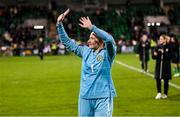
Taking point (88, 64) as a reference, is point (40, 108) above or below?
below

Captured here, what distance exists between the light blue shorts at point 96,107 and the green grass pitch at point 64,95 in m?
5.43

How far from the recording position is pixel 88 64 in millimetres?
8430

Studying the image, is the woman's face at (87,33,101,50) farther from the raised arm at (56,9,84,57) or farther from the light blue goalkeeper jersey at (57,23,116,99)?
the raised arm at (56,9,84,57)

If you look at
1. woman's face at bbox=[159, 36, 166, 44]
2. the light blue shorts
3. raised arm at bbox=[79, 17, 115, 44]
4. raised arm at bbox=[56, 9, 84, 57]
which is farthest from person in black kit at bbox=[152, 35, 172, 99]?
raised arm at bbox=[79, 17, 115, 44]

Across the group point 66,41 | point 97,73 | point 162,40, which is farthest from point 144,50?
point 97,73

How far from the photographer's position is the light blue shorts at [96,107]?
8266 millimetres

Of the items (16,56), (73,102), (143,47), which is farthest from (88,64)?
(16,56)

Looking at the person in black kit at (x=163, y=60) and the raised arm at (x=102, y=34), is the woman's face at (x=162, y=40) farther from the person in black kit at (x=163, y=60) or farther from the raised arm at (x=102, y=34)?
the raised arm at (x=102, y=34)

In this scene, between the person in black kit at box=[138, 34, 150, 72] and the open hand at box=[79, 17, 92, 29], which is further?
the person in black kit at box=[138, 34, 150, 72]

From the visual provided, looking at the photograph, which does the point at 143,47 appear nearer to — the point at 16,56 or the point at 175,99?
the point at 175,99

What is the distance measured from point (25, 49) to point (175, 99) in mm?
30484

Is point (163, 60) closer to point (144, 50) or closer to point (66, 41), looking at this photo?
point (66, 41)

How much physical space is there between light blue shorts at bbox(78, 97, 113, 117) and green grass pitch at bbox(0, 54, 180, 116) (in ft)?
17.8

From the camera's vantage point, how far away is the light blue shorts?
27.1 ft
